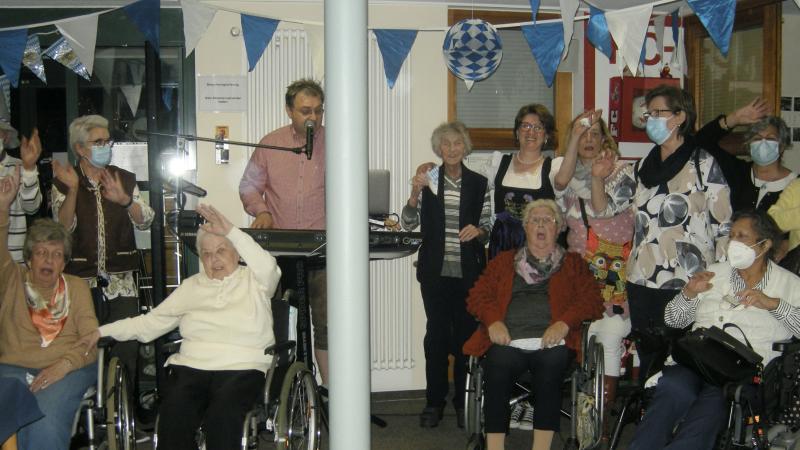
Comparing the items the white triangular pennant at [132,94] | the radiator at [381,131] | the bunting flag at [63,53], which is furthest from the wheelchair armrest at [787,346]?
the white triangular pennant at [132,94]

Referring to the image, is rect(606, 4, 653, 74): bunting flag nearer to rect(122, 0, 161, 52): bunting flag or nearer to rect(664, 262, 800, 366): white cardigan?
rect(664, 262, 800, 366): white cardigan

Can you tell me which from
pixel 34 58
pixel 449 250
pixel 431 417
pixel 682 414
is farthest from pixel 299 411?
pixel 34 58

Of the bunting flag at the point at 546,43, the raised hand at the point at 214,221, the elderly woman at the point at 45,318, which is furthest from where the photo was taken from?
the bunting flag at the point at 546,43

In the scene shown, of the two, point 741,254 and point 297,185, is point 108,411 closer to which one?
point 297,185

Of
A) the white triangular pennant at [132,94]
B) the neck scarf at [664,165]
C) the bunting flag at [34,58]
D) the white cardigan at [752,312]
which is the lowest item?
the white cardigan at [752,312]

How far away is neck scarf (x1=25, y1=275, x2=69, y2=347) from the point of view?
3.28 meters

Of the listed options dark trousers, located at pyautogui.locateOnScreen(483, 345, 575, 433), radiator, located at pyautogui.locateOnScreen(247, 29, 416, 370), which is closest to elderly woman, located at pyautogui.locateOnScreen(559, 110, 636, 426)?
dark trousers, located at pyautogui.locateOnScreen(483, 345, 575, 433)

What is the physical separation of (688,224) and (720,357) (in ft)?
2.13

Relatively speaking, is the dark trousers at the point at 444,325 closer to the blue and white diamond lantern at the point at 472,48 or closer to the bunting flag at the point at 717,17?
the blue and white diamond lantern at the point at 472,48

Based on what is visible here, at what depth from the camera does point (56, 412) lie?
3025mm

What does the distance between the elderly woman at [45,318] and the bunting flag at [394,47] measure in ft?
6.27

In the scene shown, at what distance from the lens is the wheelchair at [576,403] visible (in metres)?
3.35

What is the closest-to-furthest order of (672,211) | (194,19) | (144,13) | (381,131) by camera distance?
(672,211)
(144,13)
(194,19)
(381,131)

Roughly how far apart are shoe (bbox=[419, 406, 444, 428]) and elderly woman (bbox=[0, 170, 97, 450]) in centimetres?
160
